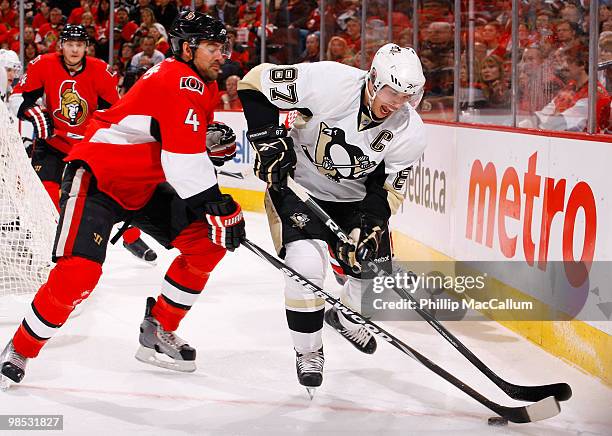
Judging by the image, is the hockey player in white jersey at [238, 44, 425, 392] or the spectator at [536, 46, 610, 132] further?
the spectator at [536, 46, 610, 132]

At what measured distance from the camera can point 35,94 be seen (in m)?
4.84

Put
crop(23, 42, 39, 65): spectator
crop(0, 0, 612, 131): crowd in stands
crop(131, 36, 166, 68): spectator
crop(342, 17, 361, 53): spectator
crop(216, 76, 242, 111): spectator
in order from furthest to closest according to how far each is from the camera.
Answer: crop(23, 42, 39, 65): spectator < crop(131, 36, 166, 68): spectator < crop(216, 76, 242, 111): spectator < crop(342, 17, 361, 53): spectator < crop(0, 0, 612, 131): crowd in stands

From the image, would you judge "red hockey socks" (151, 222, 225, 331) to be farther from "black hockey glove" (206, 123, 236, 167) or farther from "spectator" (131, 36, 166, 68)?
"spectator" (131, 36, 166, 68)

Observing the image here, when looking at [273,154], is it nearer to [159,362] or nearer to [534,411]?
[159,362]

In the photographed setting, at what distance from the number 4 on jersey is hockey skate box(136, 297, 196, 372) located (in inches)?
28.8

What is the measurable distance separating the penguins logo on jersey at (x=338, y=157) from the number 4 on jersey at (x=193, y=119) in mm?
412

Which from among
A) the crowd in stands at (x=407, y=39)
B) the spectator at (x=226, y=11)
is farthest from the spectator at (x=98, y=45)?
the spectator at (x=226, y=11)

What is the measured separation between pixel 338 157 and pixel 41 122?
7.08 feet

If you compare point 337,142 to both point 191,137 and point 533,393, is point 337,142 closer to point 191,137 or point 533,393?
point 191,137

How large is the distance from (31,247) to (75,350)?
0.59m

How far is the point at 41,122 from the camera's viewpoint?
15.1 ft

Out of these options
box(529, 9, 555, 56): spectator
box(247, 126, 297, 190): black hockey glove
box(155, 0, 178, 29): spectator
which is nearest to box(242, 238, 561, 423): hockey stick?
box(247, 126, 297, 190): black hockey glove

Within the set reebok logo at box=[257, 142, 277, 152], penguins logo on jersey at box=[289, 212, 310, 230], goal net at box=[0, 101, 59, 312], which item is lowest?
goal net at box=[0, 101, 59, 312]

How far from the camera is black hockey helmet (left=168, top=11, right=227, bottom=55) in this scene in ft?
9.12
